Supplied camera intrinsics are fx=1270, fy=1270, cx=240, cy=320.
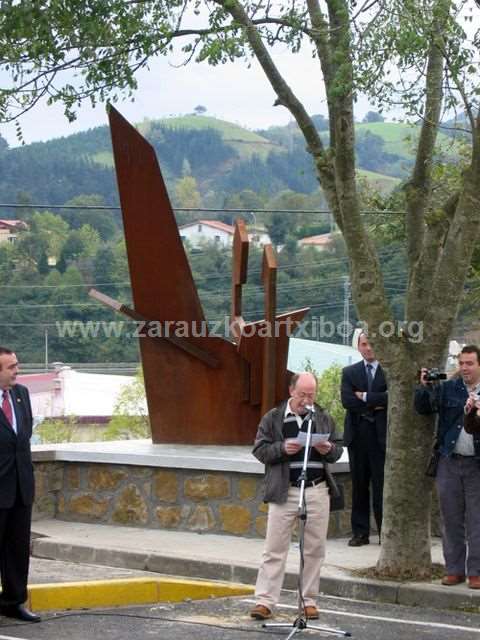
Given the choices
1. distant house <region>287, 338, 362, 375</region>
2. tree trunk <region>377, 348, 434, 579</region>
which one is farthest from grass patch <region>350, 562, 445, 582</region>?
distant house <region>287, 338, 362, 375</region>

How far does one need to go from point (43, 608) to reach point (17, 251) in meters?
55.0

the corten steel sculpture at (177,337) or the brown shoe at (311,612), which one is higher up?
the corten steel sculpture at (177,337)

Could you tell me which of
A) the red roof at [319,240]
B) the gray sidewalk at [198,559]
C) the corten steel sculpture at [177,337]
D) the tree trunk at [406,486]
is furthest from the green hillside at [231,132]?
the tree trunk at [406,486]

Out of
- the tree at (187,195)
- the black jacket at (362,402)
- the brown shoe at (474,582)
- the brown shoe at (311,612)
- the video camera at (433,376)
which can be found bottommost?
the brown shoe at (311,612)

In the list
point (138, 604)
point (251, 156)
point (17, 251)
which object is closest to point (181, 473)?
point (138, 604)

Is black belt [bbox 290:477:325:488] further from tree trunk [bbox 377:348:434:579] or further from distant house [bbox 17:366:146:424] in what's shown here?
distant house [bbox 17:366:146:424]

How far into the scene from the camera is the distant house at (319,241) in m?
63.2

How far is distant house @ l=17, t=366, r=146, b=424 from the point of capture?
70438mm

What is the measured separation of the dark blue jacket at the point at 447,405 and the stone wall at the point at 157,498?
7.74 feet

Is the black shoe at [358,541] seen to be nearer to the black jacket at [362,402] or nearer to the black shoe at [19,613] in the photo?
the black jacket at [362,402]

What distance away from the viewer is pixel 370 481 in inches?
458

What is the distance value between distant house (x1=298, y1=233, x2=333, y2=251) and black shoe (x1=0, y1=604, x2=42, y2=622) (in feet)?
178

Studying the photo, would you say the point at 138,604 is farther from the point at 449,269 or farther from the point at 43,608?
the point at 449,269

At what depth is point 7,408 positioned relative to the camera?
8.53 meters
